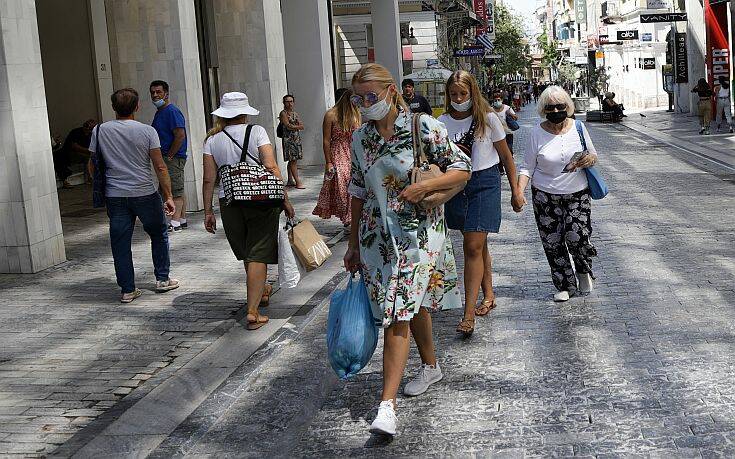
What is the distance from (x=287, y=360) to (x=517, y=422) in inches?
84.5

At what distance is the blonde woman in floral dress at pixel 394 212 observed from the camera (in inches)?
221

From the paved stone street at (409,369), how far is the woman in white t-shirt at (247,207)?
0.37 m

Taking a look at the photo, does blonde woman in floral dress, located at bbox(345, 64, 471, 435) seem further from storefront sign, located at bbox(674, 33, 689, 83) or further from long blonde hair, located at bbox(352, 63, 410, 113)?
storefront sign, located at bbox(674, 33, 689, 83)

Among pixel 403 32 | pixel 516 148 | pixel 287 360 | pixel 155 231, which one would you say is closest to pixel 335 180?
pixel 155 231

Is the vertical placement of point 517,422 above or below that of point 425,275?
below

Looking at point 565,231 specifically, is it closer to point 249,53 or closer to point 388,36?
point 249,53

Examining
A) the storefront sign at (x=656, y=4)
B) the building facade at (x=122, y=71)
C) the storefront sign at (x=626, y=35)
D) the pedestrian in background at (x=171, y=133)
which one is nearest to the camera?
the building facade at (x=122, y=71)

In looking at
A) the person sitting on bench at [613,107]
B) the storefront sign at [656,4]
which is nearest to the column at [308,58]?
the person sitting on bench at [613,107]

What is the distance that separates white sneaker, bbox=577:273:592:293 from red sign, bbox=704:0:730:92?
29.5 m

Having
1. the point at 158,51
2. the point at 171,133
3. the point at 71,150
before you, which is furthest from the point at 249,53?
the point at 171,133

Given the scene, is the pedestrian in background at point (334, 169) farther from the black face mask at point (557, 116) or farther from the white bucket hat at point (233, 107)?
the black face mask at point (557, 116)

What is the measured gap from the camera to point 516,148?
2997 cm

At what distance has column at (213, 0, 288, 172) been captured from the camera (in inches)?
825

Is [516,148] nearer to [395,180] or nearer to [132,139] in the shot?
[132,139]
